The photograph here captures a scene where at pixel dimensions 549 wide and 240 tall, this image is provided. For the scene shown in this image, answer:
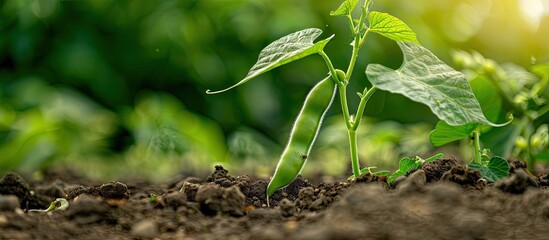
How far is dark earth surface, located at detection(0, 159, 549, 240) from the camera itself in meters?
1.27

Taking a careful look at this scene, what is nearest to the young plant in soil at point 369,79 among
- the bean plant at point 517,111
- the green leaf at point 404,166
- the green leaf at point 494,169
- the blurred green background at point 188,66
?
the green leaf at point 404,166

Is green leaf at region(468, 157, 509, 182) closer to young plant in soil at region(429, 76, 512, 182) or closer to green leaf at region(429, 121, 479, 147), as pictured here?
young plant in soil at region(429, 76, 512, 182)

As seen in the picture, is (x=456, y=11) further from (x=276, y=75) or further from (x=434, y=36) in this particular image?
(x=276, y=75)

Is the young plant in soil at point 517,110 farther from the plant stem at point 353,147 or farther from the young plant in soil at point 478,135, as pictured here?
the plant stem at point 353,147

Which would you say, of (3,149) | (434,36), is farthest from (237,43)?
(3,149)

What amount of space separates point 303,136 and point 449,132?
46 centimetres

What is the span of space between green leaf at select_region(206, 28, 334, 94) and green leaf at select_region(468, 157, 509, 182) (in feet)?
1.76

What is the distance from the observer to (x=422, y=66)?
5.81 ft

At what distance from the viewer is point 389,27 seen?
1.79 metres

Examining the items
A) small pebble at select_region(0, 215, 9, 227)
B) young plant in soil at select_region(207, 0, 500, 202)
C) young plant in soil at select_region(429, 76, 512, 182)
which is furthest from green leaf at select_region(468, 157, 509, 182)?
small pebble at select_region(0, 215, 9, 227)

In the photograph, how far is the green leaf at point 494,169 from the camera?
6.15ft

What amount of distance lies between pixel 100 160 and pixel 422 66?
7.39 ft

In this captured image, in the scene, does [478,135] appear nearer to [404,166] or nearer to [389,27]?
[404,166]

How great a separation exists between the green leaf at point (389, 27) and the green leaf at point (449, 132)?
0.34 meters
